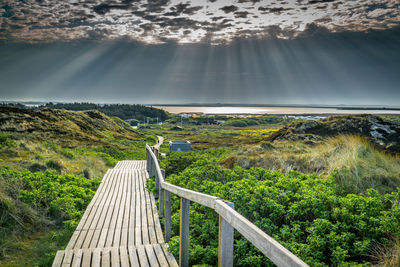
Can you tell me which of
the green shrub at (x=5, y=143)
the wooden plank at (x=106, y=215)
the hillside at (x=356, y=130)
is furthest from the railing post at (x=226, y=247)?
Answer: the green shrub at (x=5, y=143)

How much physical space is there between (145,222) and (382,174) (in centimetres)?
617

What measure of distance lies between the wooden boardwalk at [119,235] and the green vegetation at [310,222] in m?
0.48

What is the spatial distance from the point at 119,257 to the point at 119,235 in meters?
1.13

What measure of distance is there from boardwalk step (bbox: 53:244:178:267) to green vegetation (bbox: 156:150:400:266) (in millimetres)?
285

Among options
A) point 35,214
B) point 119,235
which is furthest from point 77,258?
point 35,214

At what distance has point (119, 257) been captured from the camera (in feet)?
13.7

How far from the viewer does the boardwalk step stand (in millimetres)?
4004

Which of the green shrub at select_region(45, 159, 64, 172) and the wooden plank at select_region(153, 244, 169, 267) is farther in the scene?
the green shrub at select_region(45, 159, 64, 172)

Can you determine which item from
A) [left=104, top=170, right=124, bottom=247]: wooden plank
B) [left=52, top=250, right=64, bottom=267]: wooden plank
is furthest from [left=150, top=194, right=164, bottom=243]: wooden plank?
[left=52, top=250, right=64, bottom=267]: wooden plank

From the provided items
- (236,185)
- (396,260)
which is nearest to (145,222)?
(236,185)

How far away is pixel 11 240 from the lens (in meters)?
5.52

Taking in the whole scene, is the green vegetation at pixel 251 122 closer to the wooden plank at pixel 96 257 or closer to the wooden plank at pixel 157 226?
the wooden plank at pixel 157 226

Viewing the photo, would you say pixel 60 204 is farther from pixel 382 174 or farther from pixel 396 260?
pixel 382 174

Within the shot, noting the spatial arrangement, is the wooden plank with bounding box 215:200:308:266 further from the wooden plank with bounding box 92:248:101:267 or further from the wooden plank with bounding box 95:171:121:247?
the wooden plank with bounding box 95:171:121:247
